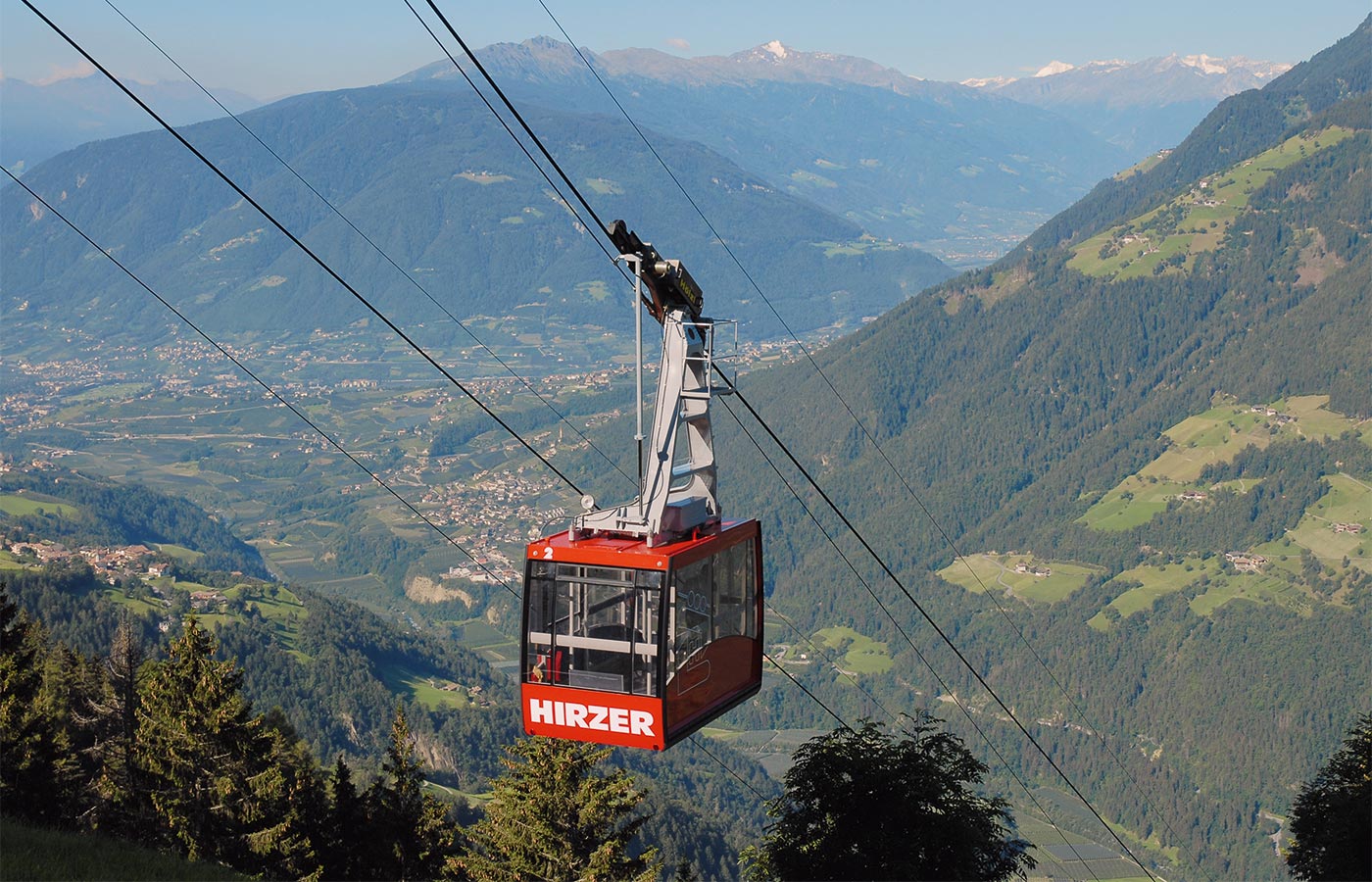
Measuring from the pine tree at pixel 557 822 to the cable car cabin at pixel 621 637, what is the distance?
10720 millimetres

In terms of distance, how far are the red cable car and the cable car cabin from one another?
21 mm

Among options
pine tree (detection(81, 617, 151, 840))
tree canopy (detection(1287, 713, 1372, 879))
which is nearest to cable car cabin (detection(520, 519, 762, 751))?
pine tree (detection(81, 617, 151, 840))

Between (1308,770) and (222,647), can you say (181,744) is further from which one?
(1308,770)

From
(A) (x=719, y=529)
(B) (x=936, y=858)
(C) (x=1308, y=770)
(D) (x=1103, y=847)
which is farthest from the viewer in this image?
(C) (x=1308, y=770)

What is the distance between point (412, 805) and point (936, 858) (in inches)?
571

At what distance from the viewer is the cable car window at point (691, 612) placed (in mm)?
21016

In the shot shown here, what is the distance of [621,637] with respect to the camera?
20969mm

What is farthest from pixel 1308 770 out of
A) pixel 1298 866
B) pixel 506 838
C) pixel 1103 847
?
pixel 506 838

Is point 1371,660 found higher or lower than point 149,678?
higher

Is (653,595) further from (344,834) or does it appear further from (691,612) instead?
(344,834)

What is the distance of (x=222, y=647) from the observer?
14600 cm

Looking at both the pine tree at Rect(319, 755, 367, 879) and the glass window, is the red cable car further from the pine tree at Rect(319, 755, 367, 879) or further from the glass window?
the pine tree at Rect(319, 755, 367, 879)

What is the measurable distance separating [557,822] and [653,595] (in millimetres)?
13680

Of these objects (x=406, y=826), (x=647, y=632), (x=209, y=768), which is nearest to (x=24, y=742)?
(x=209, y=768)
